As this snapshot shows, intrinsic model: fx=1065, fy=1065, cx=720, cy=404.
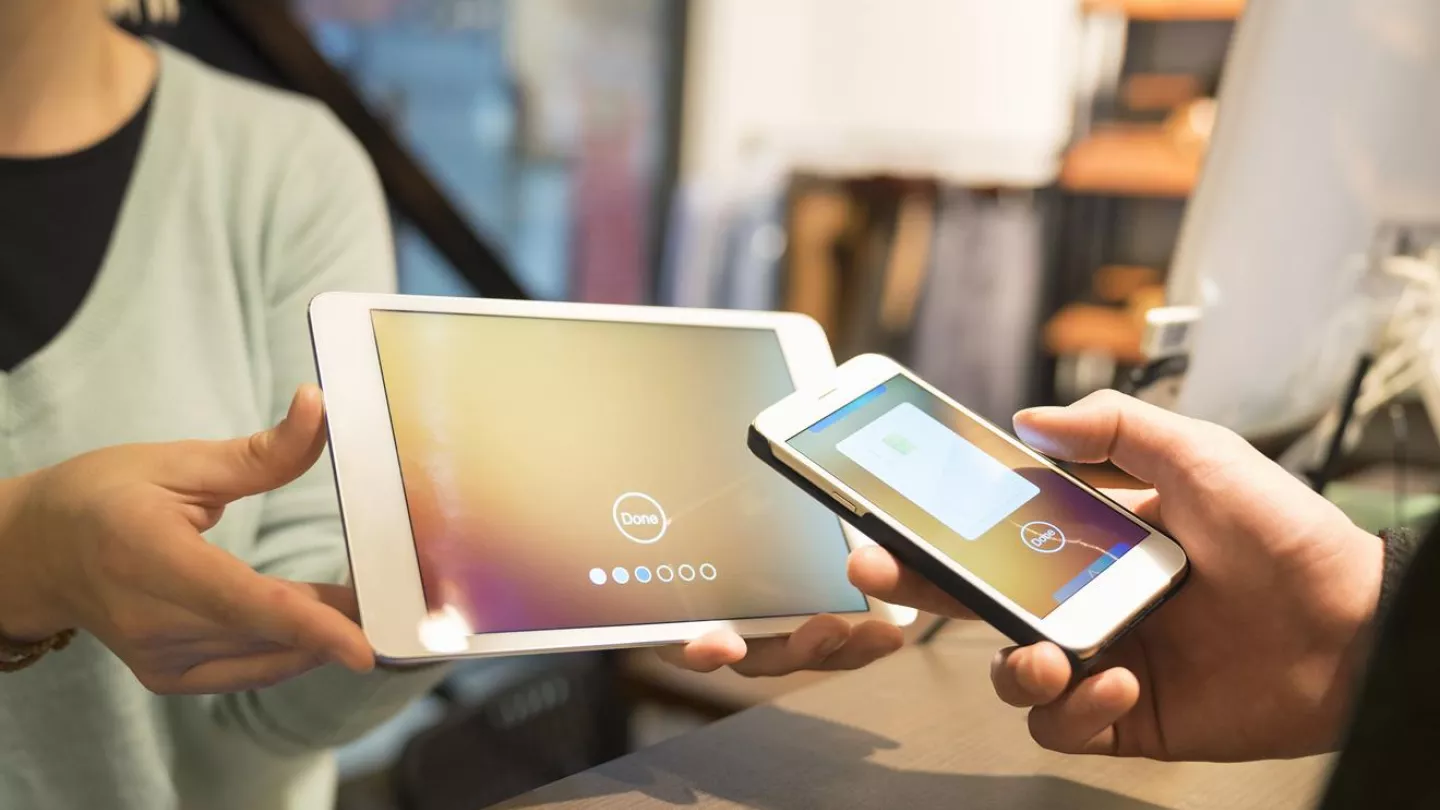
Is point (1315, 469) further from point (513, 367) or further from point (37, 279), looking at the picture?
point (37, 279)

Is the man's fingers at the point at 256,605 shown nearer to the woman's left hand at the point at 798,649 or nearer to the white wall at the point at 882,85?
the woman's left hand at the point at 798,649

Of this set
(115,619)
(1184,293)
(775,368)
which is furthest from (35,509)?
(1184,293)

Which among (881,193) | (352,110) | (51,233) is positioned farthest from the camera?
(881,193)

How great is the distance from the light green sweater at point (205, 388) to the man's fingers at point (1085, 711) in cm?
35

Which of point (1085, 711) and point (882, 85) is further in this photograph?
point (882, 85)

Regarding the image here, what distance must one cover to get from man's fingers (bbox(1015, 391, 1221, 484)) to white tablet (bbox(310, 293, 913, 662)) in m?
0.11

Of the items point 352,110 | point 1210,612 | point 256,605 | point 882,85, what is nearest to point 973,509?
point 1210,612

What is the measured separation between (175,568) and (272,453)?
0.06 meters

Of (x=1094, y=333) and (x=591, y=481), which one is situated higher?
(x=591, y=481)

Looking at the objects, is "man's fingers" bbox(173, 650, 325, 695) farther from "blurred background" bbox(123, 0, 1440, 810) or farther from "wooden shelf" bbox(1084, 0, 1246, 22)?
"wooden shelf" bbox(1084, 0, 1246, 22)

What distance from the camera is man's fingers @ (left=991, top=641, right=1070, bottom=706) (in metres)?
0.42

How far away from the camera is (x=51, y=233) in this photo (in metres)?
0.65

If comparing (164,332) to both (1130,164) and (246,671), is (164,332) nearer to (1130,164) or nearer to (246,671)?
(246,671)

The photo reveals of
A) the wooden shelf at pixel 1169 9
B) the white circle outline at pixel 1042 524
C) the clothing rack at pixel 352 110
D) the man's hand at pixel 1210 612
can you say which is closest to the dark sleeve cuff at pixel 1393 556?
the man's hand at pixel 1210 612
